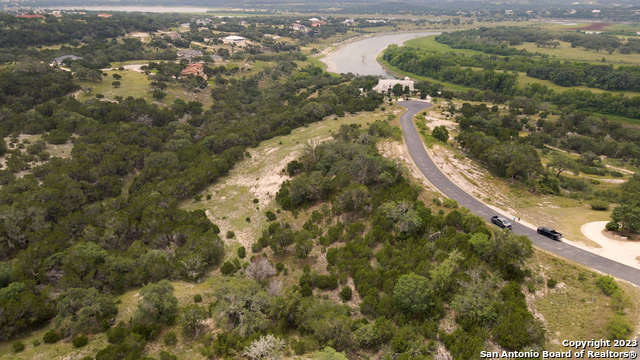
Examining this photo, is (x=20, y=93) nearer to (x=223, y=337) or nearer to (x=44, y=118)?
(x=44, y=118)

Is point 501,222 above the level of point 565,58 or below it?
below

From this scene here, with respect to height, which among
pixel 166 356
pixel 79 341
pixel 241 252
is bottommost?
pixel 241 252

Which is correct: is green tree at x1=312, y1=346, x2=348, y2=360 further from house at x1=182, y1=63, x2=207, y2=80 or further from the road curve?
house at x1=182, y1=63, x2=207, y2=80

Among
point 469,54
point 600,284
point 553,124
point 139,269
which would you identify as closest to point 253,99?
point 139,269

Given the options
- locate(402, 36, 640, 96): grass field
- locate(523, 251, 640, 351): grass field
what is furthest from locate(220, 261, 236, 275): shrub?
locate(402, 36, 640, 96): grass field

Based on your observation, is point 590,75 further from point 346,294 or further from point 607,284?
point 346,294

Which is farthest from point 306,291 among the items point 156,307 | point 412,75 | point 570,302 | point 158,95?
point 412,75
